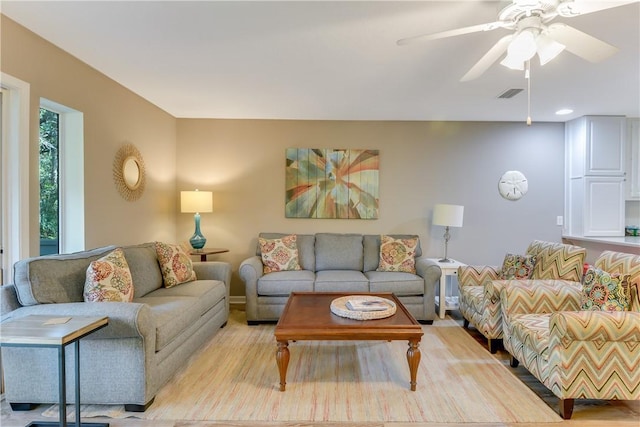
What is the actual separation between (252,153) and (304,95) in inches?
53.2

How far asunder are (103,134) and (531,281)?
4.02 m

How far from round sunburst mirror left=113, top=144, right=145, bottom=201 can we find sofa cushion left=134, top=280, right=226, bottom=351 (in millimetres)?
1118

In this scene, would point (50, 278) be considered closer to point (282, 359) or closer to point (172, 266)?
point (172, 266)

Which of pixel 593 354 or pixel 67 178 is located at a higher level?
pixel 67 178

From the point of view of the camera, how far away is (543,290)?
2.75 meters

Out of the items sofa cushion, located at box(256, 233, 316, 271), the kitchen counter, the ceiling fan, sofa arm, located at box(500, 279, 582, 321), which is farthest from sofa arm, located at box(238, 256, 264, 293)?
the kitchen counter

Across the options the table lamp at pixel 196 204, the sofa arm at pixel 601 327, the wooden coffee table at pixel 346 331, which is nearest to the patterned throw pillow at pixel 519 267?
the sofa arm at pixel 601 327

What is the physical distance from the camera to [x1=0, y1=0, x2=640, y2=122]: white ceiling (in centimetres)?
206

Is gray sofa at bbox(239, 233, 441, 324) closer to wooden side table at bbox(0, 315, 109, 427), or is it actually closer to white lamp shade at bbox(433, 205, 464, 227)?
white lamp shade at bbox(433, 205, 464, 227)

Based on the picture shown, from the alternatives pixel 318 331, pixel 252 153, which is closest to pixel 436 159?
pixel 252 153

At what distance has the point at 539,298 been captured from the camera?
8.96ft

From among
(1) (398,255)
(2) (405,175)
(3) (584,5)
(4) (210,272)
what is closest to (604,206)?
(2) (405,175)

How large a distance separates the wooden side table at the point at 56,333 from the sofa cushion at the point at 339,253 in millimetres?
2600

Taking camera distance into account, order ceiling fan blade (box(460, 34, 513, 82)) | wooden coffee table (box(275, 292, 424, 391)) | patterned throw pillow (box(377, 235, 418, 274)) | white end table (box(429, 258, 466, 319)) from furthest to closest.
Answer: patterned throw pillow (box(377, 235, 418, 274)), white end table (box(429, 258, 466, 319)), wooden coffee table (box(275, 292, 424, 391)), ceiling fan blade (box(460, 34, 513, 82))
